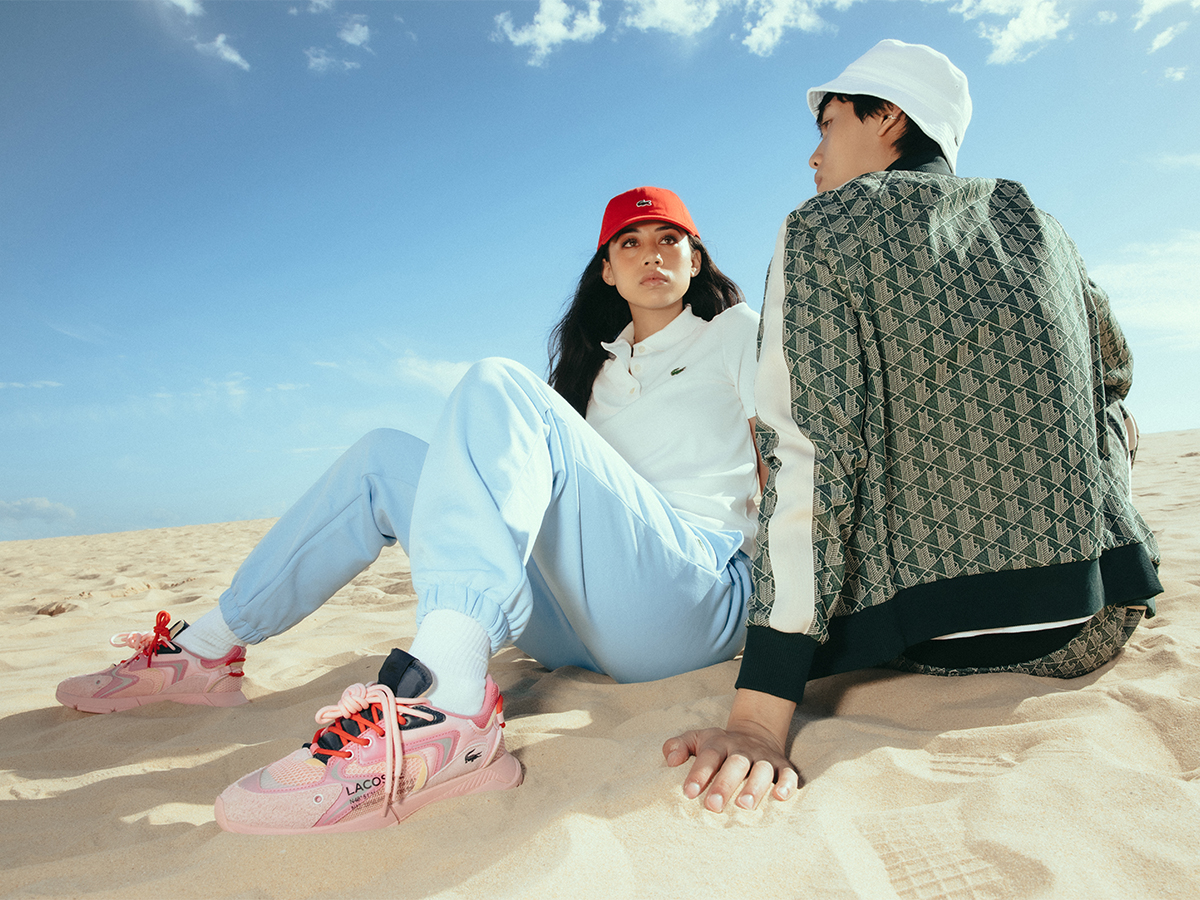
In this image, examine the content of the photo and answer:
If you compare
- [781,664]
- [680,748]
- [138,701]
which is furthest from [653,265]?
[138,701]

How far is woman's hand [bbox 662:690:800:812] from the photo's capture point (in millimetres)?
1104

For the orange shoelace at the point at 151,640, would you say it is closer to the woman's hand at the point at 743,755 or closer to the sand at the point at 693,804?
the sand at the point at 693,804

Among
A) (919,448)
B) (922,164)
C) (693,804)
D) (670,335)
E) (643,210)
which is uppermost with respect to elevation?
(643,210)

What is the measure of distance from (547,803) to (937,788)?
0.59 metres

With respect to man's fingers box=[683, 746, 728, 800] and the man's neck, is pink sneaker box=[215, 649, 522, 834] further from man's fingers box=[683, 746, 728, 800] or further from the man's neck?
the man's neck

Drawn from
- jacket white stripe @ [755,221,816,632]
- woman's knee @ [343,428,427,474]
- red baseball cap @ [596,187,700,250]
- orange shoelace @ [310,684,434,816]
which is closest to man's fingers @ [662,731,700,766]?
jacket white stripe @ [755,221,816,632]

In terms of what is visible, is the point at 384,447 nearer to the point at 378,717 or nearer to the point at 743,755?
the point at 378,717

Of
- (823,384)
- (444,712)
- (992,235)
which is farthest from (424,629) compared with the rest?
(992,235)

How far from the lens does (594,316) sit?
2.61 meters

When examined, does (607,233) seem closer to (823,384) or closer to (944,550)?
(823,384)

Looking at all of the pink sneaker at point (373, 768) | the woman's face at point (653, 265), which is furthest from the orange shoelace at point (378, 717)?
the woman's face at point (653, 265)

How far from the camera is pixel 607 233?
235 cm

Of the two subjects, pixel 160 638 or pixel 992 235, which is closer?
pixel 992 235

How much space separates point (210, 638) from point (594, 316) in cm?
153
